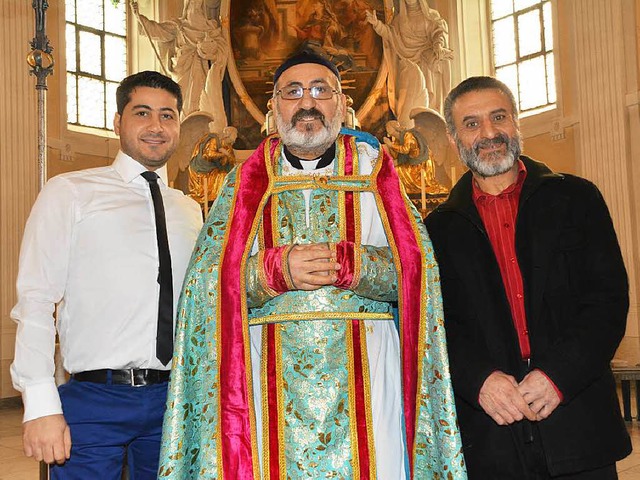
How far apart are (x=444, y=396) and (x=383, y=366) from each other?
0.28 meters

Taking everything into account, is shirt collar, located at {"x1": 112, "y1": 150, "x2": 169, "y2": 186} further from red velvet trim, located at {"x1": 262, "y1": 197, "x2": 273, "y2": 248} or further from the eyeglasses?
the eyeglasses

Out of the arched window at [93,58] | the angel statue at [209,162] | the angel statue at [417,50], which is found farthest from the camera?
the arched window at [93,58]

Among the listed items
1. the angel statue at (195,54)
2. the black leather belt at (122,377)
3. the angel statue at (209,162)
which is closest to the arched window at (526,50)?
the angel statue at (195,54)

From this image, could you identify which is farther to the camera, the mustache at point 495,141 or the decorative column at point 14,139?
the decorative column at point 14,139

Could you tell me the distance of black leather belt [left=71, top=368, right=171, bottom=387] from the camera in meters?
2.75

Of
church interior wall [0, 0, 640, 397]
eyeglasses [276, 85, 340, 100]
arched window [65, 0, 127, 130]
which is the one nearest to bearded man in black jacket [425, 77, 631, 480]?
eyeglasses [276, 85, 340, 100]

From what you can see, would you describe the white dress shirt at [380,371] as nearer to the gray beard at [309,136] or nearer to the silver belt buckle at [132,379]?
the gray beard at [309,136]

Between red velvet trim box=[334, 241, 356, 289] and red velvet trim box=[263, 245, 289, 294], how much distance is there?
19 centimetres

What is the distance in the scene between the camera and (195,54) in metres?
14.3

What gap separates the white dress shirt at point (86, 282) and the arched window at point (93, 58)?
39.2 ft

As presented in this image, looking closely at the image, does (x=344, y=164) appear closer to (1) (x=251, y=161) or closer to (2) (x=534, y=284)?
(1) (x=251, y=161)

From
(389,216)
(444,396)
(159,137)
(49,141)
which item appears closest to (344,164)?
(389,216)

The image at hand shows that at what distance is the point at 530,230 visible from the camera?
9.05 ft

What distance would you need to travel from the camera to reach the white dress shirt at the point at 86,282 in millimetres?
2699
